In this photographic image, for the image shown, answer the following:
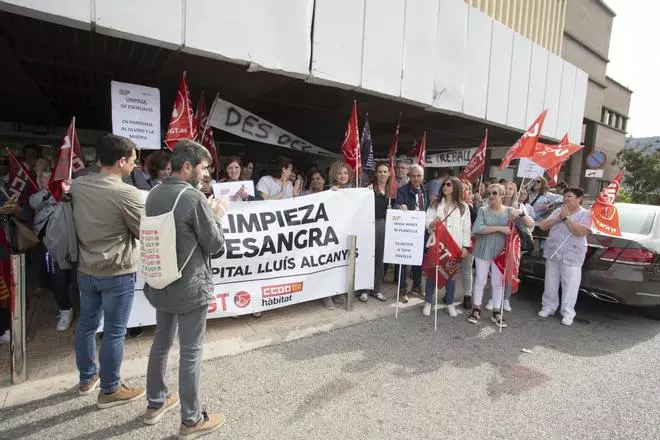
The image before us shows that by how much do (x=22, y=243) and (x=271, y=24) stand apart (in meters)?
3.93

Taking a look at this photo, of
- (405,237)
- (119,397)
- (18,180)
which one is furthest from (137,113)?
(405,237)

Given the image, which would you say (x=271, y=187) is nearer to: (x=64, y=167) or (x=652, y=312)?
(x=64, y=167)

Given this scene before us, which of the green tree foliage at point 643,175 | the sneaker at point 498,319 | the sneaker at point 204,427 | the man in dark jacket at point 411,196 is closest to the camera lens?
the sneaker at point 204,427

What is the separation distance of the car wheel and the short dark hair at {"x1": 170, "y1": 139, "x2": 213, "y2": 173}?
6207mm

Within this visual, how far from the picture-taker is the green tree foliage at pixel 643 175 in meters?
21.1

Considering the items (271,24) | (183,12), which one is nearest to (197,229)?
(183,12)

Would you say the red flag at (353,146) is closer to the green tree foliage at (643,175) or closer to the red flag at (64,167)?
the red flag at (64,167)

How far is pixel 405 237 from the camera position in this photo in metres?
4.88

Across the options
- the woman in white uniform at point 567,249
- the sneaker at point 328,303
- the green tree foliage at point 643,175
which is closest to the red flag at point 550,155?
the woman in white uniform at point 567,249

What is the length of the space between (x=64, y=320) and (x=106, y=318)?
1.89 m

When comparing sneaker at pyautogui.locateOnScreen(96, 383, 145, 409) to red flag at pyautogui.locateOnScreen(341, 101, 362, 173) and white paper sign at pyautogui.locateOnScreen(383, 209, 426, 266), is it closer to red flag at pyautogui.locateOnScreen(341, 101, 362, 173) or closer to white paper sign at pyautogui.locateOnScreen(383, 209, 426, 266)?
white paper sign at pyautogui.locateOnScreen(383, 209, 426, 266)

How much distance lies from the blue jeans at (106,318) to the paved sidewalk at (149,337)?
49cm

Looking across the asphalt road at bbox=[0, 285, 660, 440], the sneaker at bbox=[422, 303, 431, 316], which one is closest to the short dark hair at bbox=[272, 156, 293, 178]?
the asphalt road at bbox=[0, 285, 660, 440]

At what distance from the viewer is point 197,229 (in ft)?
7.54
